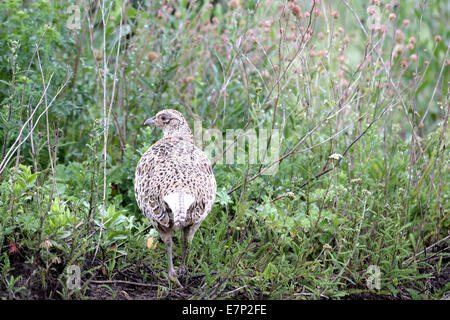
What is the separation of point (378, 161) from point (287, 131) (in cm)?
93

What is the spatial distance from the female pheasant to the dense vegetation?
0.79 feet

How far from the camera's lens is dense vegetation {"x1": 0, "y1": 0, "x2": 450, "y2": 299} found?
3838 mm

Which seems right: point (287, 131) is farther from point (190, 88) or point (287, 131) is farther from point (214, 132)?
point (190, 88)

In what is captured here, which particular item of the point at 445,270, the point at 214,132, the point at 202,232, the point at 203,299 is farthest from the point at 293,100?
the point at 203,299

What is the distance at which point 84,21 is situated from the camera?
5.75 meters

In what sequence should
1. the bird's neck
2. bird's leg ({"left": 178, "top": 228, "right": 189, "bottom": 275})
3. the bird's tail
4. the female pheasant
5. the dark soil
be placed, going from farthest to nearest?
1. the bird's neck
2. bird's leg ({"left": 178, "top": 228, "right": 189, "bottom": 275})
3. the female pheasant
4. the bird's tail
5. the dark soil

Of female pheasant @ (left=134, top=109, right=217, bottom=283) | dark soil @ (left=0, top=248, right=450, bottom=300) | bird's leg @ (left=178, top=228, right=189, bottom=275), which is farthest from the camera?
bird's leg @ (left=178, top=228, right=189, bottom=275)

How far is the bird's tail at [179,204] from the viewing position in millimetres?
3637

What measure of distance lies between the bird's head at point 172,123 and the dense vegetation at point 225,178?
6.3 inches

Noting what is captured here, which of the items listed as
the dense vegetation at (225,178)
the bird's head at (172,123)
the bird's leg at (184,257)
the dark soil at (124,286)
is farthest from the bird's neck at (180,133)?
the dark soil at (124,286)

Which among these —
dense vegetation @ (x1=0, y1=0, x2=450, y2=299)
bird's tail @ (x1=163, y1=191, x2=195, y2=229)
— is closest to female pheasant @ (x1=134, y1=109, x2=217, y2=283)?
bird's tail @ (x1=163, y1=191, x2=195, y2=229)

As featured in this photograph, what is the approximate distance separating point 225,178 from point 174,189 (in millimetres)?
1193

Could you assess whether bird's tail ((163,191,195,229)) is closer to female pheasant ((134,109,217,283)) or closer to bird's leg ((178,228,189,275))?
female pheasant ((134,109,217,283))

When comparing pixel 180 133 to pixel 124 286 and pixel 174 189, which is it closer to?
pixel 174 189
